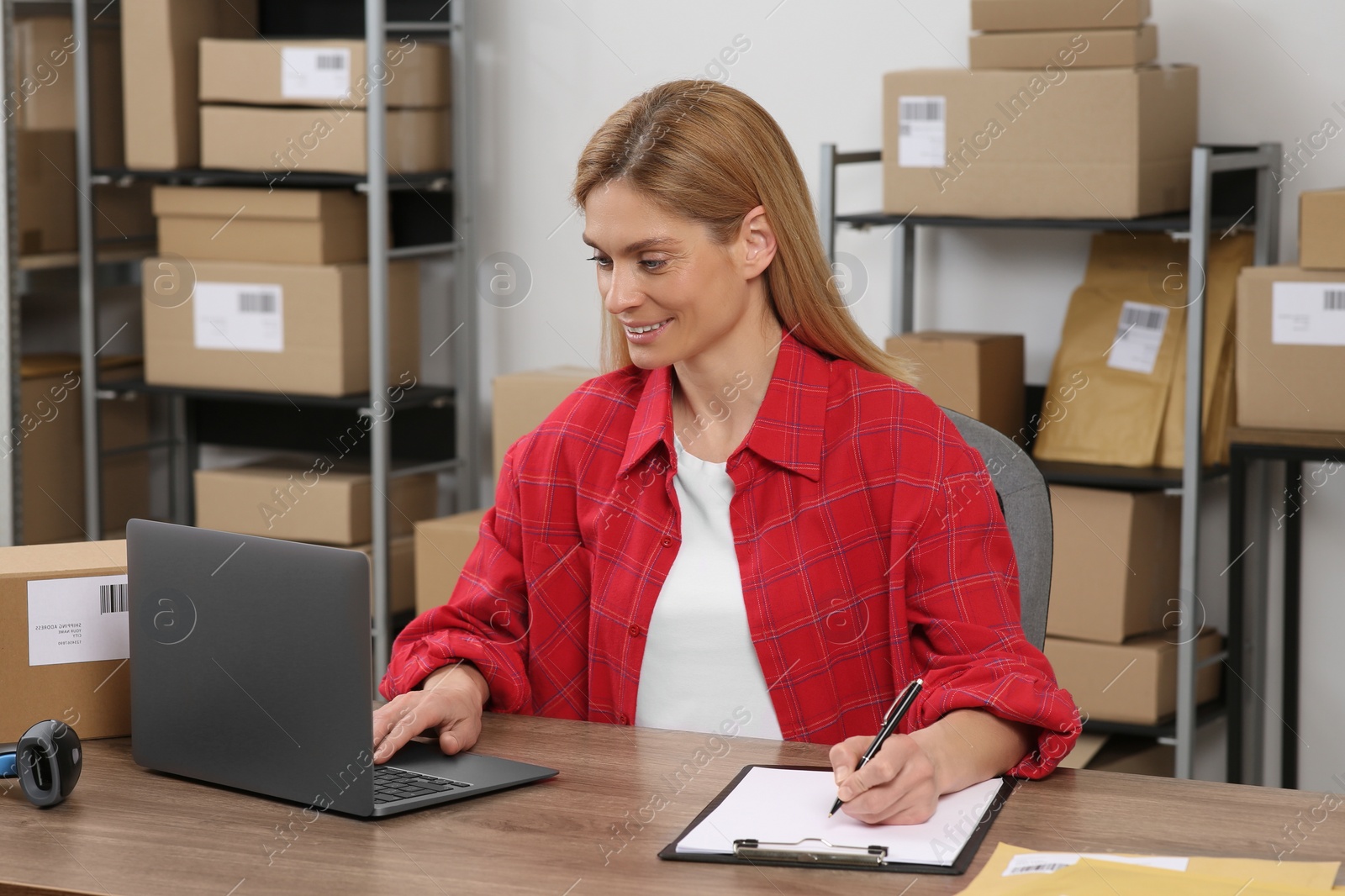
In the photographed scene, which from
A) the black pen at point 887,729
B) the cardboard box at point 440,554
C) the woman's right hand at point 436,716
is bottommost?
the cardboard box at point 440,554

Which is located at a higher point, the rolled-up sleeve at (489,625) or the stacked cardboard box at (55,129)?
the stacked cardboard box at (55,129)

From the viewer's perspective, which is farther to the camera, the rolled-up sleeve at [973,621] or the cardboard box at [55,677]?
the cardboard box at [55,677]

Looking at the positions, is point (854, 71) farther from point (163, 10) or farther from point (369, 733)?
point (369, 733)

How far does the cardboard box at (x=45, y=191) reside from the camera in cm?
343

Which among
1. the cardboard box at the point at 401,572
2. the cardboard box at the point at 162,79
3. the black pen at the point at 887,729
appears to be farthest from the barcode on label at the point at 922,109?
the black pen at the point at 887,729

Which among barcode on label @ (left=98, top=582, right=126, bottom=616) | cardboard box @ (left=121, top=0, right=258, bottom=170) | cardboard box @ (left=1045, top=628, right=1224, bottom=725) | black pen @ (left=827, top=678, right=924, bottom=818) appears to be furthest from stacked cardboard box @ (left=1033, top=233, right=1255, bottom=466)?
cardboard box @ (left=121, top=0, right=258, bottom=170)

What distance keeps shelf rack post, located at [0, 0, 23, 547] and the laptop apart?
2.26 meters

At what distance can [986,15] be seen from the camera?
2723 mm

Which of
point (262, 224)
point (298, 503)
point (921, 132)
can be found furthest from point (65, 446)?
point (921, 132)

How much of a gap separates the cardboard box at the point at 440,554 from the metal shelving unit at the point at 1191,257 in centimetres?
98

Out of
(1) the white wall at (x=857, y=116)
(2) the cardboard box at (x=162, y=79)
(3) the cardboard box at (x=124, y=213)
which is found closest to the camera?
(1) the white wall at (x=857, y=116)

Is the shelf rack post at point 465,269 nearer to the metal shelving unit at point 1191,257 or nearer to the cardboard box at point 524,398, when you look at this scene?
the cardboard box at point 524,398

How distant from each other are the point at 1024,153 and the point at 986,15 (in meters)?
0.27

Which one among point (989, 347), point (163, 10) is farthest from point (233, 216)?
point (989, 347)
